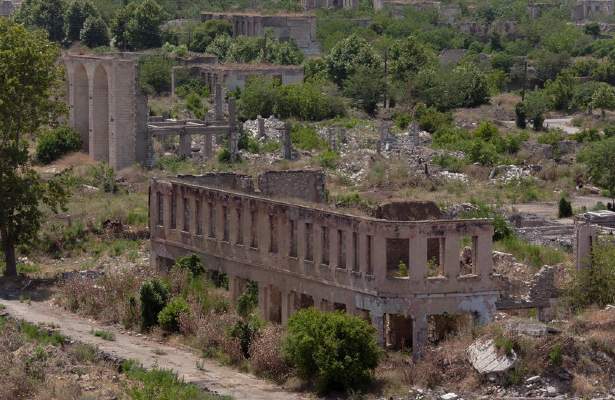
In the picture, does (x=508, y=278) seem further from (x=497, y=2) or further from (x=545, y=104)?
(x=497, y=2)

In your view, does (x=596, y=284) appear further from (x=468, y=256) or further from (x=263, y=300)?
(x=263, y=300)

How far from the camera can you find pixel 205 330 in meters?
30.1

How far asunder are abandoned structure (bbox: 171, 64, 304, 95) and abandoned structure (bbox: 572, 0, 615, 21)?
56146 mm

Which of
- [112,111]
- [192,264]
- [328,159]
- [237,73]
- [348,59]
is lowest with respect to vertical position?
[192,264]

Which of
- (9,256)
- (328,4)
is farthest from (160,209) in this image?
(328,4)

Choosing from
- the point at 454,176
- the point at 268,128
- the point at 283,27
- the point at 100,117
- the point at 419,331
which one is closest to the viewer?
the point at 419,331

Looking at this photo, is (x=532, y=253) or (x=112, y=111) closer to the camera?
(x=532, y=253)

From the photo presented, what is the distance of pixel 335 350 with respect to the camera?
27.1 meters

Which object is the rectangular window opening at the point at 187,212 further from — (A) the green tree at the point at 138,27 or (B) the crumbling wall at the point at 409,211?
(A) the green tree at the point at 138,27

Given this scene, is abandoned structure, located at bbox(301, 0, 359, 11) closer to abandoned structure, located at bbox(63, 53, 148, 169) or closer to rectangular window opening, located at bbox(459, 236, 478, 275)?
abandoned structure, located at bbox(63, 53, 148, 169)

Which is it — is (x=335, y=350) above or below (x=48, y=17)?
below

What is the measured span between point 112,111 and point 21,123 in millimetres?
15285

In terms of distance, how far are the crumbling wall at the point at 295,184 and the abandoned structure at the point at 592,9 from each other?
88219 millimetres

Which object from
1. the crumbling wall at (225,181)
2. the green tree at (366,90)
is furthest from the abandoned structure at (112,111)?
the green tree at (366,90)
